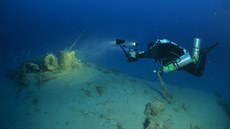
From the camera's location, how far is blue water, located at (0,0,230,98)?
22.7 metres

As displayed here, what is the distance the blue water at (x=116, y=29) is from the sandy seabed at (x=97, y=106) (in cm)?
215

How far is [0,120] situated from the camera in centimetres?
746

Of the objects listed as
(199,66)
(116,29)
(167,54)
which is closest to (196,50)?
(199,66)

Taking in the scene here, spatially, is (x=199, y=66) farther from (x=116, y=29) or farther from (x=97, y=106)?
(x=116, y=29)

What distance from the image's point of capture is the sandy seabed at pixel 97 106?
7.41 m

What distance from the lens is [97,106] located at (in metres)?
8.03

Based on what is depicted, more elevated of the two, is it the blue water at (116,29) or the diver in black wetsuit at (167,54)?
the blue water at (116,29)

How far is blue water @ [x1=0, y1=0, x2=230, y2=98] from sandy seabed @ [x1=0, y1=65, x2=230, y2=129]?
84.6 inches

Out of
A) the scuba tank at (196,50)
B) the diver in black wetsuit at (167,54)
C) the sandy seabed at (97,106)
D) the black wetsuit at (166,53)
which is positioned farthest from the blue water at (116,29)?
the scuba tank at (196,50)

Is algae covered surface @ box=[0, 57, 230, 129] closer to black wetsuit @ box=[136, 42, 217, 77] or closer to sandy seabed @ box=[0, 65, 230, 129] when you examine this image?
sandy seabed @ box=[0, 65, 230, 129]

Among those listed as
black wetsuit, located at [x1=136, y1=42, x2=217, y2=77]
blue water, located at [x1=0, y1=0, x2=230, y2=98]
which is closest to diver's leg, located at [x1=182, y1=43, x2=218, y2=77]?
black wetsuit, located at [x1=136, y1=42, x2=217, y2=77]

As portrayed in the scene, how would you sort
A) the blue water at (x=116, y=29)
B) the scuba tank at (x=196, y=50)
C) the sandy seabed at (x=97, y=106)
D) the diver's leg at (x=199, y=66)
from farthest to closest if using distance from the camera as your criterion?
the blue water at (x=116, y=29), the diver's leg at (x=199, y=66), the scuba tank at (x=196, y=50), the sandy seabed at (x=97, y=106)

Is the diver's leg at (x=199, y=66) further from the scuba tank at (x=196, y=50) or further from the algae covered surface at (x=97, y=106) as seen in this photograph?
the algae covered surface at (x=97, y=106)

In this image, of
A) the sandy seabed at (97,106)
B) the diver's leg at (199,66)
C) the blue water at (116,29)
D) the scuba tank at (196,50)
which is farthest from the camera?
the blue water at (116,29)
